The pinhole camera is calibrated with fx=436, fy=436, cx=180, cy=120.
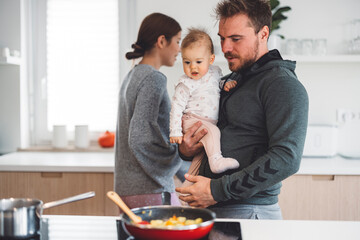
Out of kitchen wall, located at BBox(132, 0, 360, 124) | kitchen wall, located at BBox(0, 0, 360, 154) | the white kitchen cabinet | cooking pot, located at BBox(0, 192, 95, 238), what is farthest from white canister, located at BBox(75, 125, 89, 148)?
cooking pot, located at BBox(0, 192, 95, 238)

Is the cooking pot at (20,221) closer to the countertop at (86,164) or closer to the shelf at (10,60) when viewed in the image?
the countertop at (86,164)

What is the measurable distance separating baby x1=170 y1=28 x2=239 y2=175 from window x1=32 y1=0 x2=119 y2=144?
1.76m

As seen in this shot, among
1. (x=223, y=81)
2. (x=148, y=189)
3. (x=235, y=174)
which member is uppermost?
(x=223, y=81)

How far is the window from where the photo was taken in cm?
348

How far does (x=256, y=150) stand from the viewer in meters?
1.60

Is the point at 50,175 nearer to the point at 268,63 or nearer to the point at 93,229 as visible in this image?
the point at 93,229

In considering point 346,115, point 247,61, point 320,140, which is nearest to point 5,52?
point 247,61

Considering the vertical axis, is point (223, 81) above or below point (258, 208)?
above

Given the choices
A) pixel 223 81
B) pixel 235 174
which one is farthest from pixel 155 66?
pixel 235 174

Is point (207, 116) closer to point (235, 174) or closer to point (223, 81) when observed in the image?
point (223, 81)

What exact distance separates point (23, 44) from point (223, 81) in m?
2.13

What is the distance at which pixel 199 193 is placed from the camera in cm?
158

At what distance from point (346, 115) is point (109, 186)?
5.91 ft

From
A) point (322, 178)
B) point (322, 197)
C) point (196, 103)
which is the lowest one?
point (322, 197)
